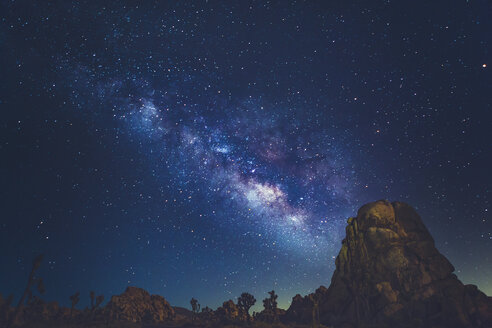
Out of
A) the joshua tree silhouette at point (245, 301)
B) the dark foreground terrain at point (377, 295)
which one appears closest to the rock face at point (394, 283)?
the dark foreground terrain at point (377, 295)

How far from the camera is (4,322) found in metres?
42.6

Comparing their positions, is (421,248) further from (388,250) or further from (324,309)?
(324,309)

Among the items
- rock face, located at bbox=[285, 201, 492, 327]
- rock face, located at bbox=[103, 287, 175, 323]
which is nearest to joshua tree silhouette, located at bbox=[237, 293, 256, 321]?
rock face, located at bbox=[285, 201, 492, 327]

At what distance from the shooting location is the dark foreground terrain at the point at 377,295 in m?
39.7

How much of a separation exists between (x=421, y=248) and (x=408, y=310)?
39.6ft

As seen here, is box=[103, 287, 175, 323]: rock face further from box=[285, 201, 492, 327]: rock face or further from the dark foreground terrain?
box=[285, 201, 492, 327]: rock face

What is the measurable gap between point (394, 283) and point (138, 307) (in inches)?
2457

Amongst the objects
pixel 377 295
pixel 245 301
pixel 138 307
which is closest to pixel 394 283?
pixel 377 295

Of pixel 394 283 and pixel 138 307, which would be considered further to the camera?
pixel 138 307

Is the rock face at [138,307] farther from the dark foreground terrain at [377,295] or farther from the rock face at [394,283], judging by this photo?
the rock face at [394,283]

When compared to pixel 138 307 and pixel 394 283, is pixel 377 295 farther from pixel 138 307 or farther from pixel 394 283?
pixel 138 307

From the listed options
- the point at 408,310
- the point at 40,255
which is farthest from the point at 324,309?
the point at 40,255

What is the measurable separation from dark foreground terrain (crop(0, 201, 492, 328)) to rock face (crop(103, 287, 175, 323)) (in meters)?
0.29

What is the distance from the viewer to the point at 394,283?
Result: 44844mm
